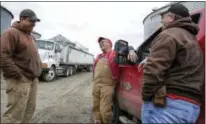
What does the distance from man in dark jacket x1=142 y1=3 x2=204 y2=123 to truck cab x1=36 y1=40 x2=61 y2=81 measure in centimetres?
1356

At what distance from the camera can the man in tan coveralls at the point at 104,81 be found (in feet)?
17.7

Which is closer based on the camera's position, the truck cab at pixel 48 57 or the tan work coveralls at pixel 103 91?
the tan work coveralls at pixel 103 91

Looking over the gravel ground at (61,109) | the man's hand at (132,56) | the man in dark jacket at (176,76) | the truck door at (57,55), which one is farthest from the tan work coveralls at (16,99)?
the truck door at (57,55)

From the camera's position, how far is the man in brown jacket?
4340mm

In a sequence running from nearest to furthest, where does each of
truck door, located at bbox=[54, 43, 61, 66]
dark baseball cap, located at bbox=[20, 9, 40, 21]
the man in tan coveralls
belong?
1. dark baseball cap, located at bbox=[20, 9, 40, 21]
2. the man in tan coveralls
3. truck door, located at bbox=[54, 43, 61, 66]

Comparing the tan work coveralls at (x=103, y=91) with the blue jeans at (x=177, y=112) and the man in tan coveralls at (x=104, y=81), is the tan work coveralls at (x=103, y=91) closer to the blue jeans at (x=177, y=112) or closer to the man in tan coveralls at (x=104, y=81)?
the man in tan coveralls at (x=104, y=81)

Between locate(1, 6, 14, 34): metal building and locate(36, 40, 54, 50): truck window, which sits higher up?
locate(1, 6, 14, 34): metal building

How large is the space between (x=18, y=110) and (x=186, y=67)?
2.68 metres

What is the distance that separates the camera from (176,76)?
2707 millimetres

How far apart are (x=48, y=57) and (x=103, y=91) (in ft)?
38.9

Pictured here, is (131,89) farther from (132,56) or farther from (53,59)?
(53,59)

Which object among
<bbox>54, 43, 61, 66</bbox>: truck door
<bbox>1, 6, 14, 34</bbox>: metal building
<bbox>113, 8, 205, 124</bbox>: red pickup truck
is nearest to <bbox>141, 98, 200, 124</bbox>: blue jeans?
<bbox>113, 8, 205, 124</bbox>: red pickup truck

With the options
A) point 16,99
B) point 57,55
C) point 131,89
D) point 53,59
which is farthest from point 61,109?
point 57,55

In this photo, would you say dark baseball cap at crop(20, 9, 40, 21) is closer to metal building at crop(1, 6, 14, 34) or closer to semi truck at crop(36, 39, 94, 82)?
semi truck at crop(36, 39, 94, 82)
